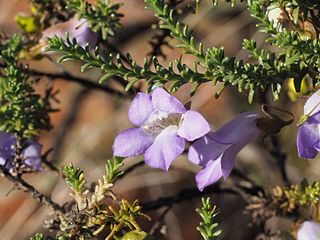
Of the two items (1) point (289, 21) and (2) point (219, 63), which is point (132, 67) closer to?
(2) point (219, 63)

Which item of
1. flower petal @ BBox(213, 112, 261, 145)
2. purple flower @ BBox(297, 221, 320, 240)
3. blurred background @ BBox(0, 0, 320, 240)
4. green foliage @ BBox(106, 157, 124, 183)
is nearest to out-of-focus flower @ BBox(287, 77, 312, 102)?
flower petal @ BBox(213, 112, 261, 145)

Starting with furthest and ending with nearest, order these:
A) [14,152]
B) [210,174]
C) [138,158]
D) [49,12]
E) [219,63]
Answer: [138,158], [49,12], [14,152], [210,174], [219,63]

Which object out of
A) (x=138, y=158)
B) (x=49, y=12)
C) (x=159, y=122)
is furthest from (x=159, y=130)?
(x=138, y=158)

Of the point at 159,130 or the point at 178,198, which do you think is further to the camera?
the point at 178,198

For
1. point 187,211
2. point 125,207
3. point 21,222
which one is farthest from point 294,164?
point 125,207

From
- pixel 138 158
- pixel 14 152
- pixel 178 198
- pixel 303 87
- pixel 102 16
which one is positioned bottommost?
pixel 138 158

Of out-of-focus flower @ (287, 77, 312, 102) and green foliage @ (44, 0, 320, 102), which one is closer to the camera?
green foliage @ (44, 0, 320, 102)

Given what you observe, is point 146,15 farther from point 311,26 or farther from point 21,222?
point 311,26

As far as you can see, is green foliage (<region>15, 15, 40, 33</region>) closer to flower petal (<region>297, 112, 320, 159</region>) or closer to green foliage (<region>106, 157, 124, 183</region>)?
green foliage (<region>106, 157, 124, 183</region>)
